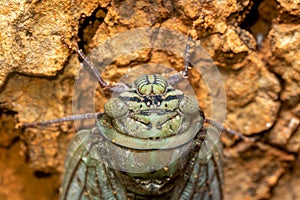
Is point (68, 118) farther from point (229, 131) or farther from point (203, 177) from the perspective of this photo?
point (229, 131)

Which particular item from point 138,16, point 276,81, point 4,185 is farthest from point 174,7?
point 4,185

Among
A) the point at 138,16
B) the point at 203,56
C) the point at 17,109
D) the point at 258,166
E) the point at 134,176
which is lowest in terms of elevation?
the point at 258,166

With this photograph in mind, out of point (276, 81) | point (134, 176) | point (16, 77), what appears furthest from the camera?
point (276, 81)

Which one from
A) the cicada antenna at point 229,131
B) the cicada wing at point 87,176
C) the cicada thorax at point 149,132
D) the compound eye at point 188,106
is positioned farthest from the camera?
the cicada antenna at point 229,131

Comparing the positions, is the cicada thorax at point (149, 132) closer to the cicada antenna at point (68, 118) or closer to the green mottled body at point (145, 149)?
the green mottled body at point (145, 149)

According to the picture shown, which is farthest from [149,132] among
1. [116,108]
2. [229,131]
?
[229,131]

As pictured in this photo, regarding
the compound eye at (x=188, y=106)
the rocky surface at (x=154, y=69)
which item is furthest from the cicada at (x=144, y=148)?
the rocky surface at (x=154, y=69)

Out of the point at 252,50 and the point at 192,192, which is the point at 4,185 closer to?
the point at 192,192
